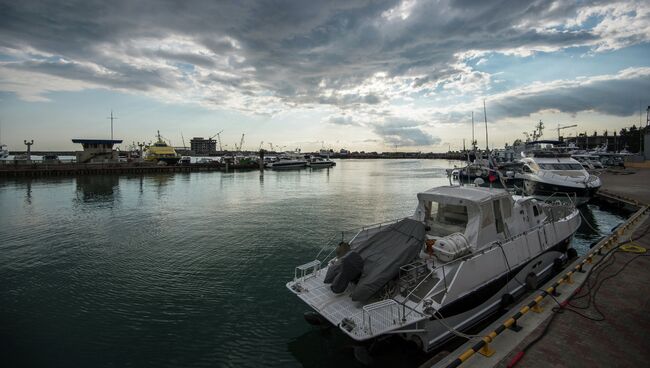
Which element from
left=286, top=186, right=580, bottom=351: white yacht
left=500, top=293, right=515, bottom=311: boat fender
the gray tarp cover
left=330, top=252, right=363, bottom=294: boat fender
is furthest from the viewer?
left=500, top=293, right=515, bottom=311: boat fender

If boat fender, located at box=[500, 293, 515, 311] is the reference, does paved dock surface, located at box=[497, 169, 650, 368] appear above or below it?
above

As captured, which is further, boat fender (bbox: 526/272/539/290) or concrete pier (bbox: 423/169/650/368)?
boat fender (bbox: 526/272/539/290)

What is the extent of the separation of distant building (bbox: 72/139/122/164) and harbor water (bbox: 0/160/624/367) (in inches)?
2079

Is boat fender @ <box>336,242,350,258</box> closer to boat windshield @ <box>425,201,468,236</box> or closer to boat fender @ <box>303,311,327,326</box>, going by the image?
boat fender @ <box>303,311,327,326</box>

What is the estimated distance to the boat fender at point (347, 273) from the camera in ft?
28.1

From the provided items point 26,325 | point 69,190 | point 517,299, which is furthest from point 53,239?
point 69,190

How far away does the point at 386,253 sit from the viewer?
9320 mm

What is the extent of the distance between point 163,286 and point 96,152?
7908 centimetres

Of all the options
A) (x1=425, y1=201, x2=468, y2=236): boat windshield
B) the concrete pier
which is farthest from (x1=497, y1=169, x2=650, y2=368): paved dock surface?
(x1=425, y1=201, x2=468, y2=236): boat windshield

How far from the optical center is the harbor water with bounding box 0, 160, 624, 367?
9.25m

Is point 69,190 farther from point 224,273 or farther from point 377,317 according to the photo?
point 377,317

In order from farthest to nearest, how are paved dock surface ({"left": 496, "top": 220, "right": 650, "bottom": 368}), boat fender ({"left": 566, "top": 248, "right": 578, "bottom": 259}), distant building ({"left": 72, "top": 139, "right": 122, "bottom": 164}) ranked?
distant building ({"left": 72, "top": 139, "right": 122, "bottom": 164}) → boat fender ({"left": 566, "top": 248, "right": 578, "bottom": 259}) → paved dock surface ({"left": 496, "top": 220, "right": 650, "bottom": 368})

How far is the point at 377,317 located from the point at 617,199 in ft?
108

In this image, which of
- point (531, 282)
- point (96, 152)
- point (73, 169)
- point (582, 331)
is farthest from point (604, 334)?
point (96, 152)
